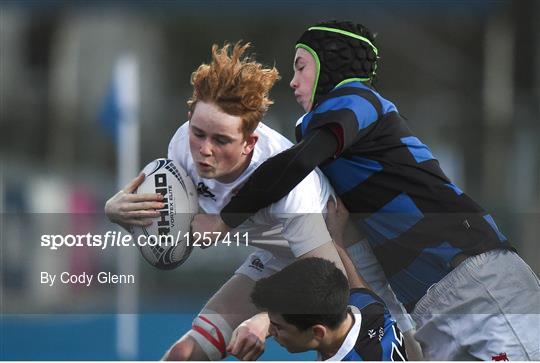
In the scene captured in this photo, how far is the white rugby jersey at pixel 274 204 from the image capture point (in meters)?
2.32

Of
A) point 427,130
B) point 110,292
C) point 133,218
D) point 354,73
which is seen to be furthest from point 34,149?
point 427,130

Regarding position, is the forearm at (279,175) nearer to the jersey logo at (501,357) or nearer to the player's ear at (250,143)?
the player's ear at (250,143)

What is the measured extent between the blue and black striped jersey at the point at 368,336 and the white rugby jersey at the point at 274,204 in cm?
29

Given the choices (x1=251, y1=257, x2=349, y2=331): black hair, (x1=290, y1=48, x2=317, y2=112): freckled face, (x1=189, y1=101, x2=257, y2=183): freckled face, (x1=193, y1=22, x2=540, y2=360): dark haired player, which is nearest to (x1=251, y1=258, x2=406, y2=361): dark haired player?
(x1=251, y1=257, x2=349, y2=331): black hair

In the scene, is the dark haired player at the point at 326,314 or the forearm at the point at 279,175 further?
the dark haired player at the point at 326,314

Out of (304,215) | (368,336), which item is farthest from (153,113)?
(368,336)

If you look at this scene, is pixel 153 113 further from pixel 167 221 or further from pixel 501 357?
pixel 501 357

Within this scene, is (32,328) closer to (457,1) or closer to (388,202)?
(388,202)

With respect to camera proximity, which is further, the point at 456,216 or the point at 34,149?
the point at 456,216

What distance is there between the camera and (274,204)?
7.58 feet

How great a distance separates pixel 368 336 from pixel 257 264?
490 mm

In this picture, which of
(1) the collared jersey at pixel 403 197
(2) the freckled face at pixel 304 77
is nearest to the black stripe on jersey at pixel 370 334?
(1) the collared jersey at pixel 403 197

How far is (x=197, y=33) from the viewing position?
2.29 metres

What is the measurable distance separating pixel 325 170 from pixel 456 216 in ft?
1.64
